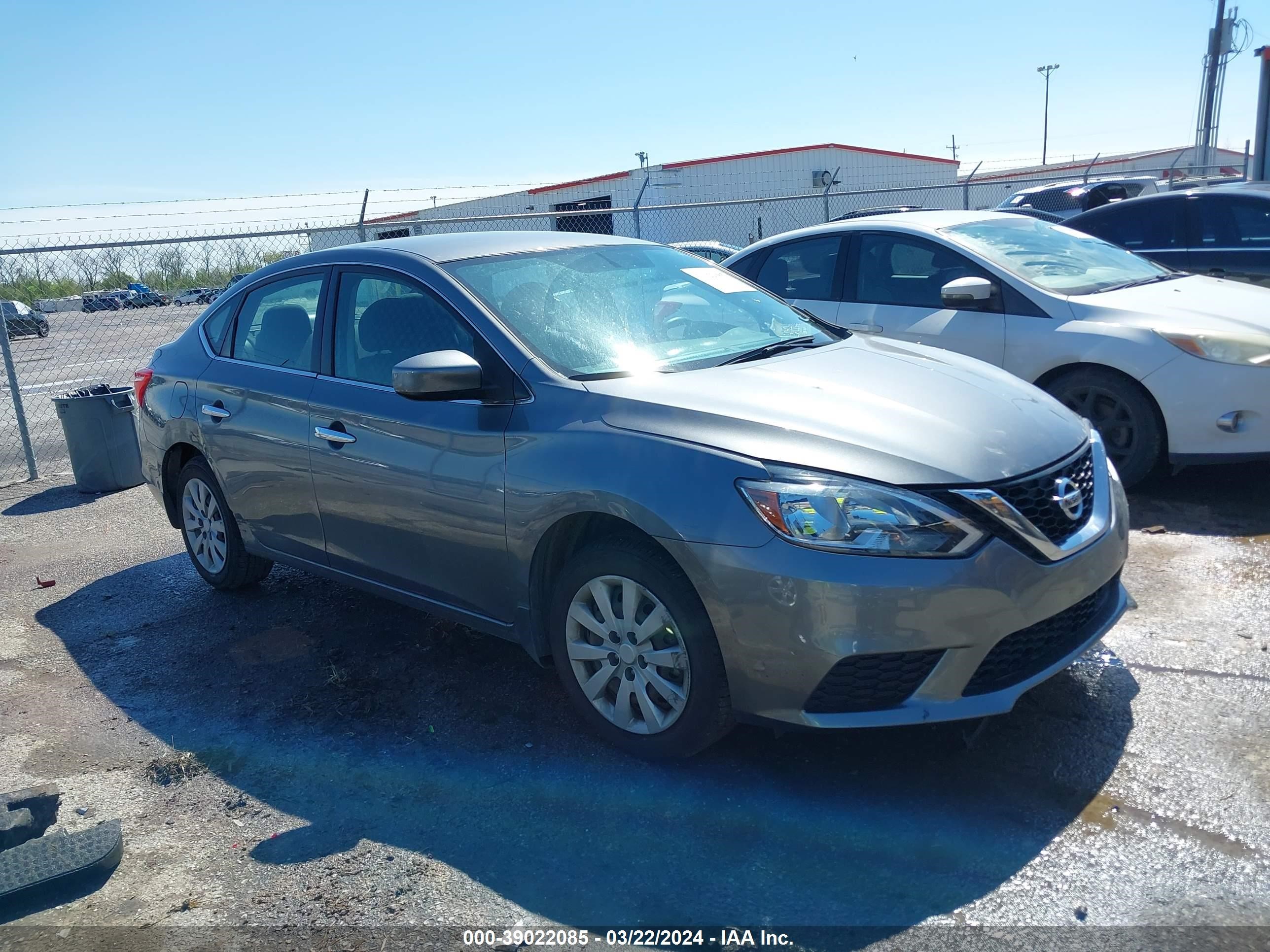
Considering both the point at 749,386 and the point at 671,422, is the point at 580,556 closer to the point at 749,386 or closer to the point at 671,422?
the point at 671,422

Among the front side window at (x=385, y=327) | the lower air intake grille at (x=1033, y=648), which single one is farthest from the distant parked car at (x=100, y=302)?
the lower air intake grille at (x=1033, y=648)

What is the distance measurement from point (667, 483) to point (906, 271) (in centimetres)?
408

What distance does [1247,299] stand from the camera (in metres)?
6.18

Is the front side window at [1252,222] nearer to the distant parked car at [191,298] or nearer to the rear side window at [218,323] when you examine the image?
the rear side window at [218,323]

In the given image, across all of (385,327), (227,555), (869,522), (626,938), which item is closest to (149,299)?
(227,555)

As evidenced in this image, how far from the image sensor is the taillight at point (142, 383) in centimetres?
568

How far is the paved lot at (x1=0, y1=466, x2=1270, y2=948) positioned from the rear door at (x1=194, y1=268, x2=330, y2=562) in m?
0.58

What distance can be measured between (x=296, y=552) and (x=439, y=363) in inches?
63.6

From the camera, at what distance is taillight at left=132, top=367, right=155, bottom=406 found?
5.68 metres

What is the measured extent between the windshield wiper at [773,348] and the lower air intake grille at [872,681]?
130cm

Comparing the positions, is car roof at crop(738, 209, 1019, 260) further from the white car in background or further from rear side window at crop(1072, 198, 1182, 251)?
rear side window at crop(1072, 198, 1182, 251)

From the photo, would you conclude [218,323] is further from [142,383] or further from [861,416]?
[861,416]

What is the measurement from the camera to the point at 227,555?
536 cm

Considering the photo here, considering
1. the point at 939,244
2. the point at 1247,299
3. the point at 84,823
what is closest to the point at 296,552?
the point at 84,823
